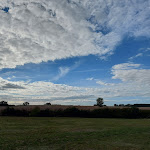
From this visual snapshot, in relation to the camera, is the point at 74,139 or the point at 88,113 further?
the point at 88,113

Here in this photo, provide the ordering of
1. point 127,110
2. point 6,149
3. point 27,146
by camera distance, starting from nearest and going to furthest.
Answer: point 6,149
point 27,146
point 127,110

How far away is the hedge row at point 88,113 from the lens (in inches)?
2283

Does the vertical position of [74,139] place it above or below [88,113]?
below

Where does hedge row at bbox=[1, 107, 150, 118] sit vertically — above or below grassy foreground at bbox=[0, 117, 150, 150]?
above

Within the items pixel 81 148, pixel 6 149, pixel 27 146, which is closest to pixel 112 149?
pixel 81 148

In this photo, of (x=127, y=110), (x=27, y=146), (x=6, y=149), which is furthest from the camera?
(x=127, y=110)

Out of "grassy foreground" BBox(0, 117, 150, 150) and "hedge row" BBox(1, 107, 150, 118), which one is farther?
"hedge row" BBox(1, 107, 150, 118)

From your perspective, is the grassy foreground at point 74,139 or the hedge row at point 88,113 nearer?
the grassy foreground at point 74,139

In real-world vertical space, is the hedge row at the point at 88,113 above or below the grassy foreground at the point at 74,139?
above

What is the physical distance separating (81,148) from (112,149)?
2.00 m

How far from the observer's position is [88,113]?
59.2 meters

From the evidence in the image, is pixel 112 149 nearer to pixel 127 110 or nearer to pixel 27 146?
pixel 27 146

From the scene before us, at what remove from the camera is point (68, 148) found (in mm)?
12273

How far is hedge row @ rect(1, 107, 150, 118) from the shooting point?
2283 inches
